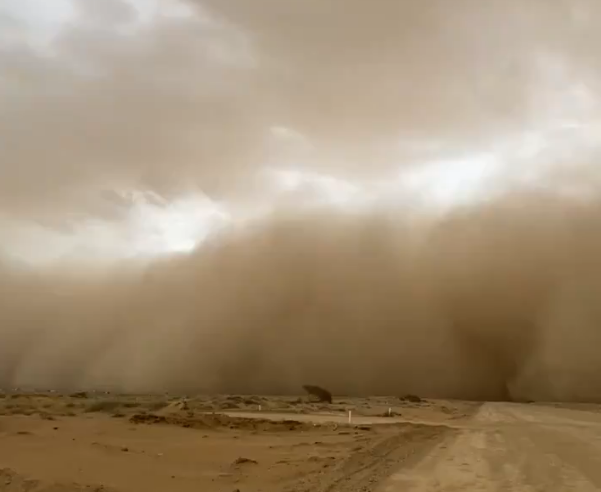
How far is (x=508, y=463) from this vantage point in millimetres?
11594

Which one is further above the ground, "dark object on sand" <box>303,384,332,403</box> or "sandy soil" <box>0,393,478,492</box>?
"dark object on sand" <box>303,384,332,403</box>

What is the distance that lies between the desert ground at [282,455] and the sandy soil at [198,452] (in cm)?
3

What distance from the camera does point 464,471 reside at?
34.5 ft

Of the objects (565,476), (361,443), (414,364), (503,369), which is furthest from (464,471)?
(503,369)

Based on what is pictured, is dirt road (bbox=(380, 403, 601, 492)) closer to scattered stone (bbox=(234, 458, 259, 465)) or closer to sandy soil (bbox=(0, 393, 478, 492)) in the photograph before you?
sandy soil (bbox=(0, 393, 478, 492))

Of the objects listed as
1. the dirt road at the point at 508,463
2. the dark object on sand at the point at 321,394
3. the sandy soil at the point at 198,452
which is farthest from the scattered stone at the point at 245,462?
the dark object on sand at the point at 321,394

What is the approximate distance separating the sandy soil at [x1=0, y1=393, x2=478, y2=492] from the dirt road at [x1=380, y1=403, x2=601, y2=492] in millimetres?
543

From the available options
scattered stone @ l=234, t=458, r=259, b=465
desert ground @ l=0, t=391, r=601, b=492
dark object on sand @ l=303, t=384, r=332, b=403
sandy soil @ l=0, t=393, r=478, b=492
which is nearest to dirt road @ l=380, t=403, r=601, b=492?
desert ground @ l=0, t=391, r=601, b=492

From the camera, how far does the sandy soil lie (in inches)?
354

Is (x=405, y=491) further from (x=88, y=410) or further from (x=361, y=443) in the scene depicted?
(x=88, y=410)

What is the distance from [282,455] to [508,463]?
179 inches

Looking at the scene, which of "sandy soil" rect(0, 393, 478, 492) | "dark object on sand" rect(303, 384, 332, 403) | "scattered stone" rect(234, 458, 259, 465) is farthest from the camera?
"dark object on sand" rect(303, 384, 332, 403)

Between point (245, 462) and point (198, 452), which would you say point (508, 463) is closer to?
point (245, 462)

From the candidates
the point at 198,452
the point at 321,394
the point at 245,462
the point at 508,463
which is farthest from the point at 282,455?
the point at 321,394
